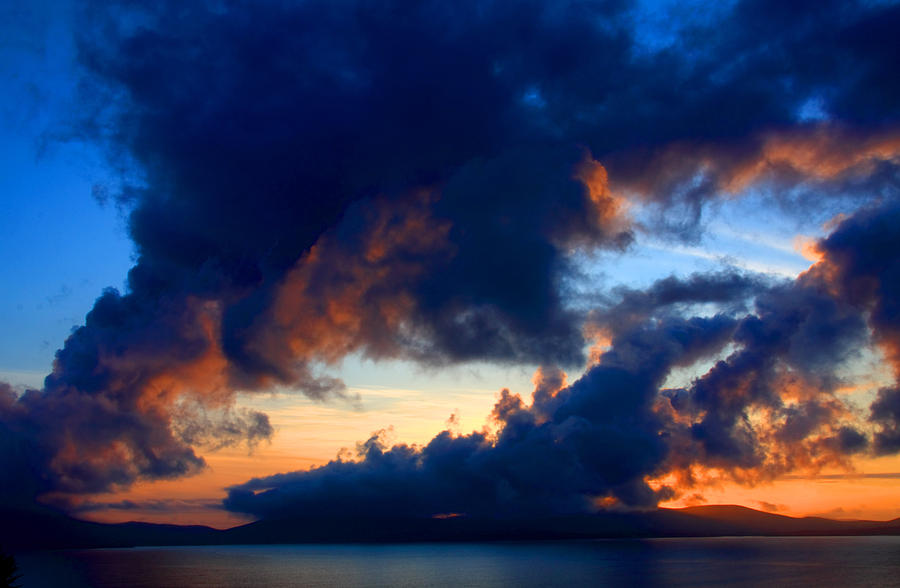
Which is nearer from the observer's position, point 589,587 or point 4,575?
point 4,575

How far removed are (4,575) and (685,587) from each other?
183 meters

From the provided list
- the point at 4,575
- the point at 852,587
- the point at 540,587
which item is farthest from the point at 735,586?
the point at 4,575

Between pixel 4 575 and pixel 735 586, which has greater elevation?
pixel 4 575

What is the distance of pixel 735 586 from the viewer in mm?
198750

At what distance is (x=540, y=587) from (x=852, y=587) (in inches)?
3511

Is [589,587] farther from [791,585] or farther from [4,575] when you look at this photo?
[4,575]

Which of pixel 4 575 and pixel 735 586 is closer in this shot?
pixel 4 575

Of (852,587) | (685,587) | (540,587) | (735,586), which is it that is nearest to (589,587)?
(540,587)

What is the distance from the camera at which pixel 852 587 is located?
188375mm

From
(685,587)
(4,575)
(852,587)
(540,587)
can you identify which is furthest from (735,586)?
(4,575)

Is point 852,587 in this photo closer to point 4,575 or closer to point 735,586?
point 735,586

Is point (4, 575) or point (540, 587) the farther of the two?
point (540, 587)

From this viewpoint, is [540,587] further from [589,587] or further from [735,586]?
[735,586]

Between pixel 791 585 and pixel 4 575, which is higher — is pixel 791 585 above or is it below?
below
